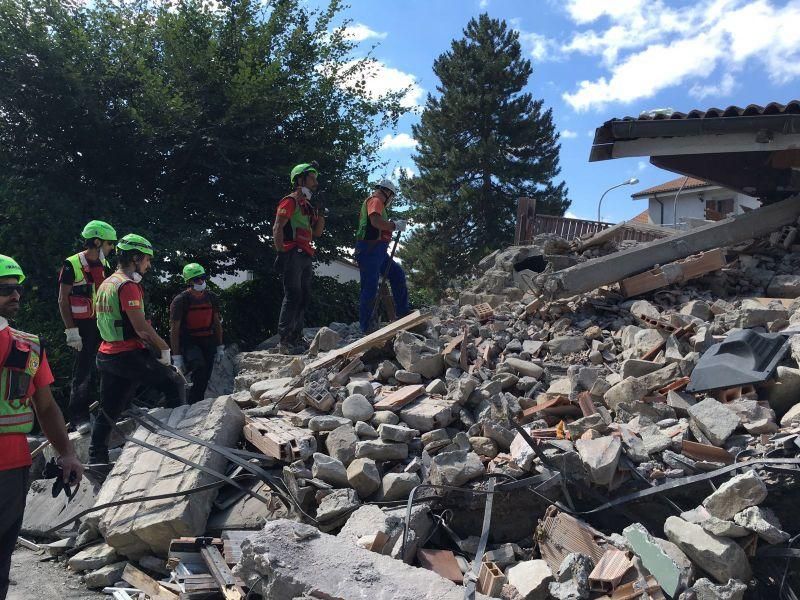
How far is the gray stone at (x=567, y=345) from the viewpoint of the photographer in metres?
5.77

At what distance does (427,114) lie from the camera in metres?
22.8

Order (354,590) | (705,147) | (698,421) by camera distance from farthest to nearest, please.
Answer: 1. (705,147)
2. (698,421)
3. (354,590)

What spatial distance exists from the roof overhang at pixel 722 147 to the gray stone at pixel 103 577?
255 inches

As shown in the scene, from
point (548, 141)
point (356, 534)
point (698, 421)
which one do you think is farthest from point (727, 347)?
point (548, 141)

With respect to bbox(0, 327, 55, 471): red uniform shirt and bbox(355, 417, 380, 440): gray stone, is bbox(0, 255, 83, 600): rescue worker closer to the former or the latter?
bbox(0, 327, 55, 471): red uniform shirt

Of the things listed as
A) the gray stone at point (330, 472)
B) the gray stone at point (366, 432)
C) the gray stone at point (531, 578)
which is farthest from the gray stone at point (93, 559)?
the gray stone at point (531, 578)

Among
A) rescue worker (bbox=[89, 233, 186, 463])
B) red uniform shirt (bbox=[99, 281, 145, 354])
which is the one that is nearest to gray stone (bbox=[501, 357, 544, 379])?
rescue worker (bbox=[89, 233, 186, 463])

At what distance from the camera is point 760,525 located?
132 inches

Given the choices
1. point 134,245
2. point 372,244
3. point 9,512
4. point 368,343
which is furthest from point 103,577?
point 372,244

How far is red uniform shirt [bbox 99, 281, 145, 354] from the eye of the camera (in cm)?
499

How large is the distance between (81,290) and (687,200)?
25.3 meters

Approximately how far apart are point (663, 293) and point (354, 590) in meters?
4.73

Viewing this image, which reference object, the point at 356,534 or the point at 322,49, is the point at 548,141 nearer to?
the point at 322,49

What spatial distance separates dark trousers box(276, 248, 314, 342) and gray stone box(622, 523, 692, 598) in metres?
4.37
